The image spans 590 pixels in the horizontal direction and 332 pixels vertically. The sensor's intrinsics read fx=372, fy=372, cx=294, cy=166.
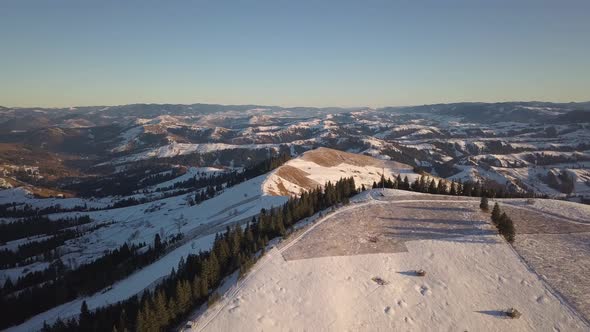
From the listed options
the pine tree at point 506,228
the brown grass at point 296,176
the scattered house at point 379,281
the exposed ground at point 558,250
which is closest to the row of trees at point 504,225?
the pine tree at point 506,228

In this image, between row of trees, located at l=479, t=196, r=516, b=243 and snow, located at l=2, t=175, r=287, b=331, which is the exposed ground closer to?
row of trees, located at l=479, t=196, r=516, b=243

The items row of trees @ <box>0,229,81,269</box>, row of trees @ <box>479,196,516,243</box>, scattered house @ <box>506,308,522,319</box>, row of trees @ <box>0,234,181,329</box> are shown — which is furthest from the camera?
row of trees @ <box>0,229,81,269</box>

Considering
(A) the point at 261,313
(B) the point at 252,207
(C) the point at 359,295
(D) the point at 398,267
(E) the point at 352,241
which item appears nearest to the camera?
(A) the point at 261,313

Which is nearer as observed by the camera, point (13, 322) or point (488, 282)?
point (488, 282)

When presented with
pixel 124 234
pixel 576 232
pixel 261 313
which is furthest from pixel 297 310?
pixel 124 234

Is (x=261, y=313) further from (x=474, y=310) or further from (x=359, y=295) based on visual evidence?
(x=474, y=310)

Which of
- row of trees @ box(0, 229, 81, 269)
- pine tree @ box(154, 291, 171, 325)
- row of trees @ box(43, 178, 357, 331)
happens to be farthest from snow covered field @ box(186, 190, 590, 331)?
row of trees @ box(0, 229, 81, 269)
